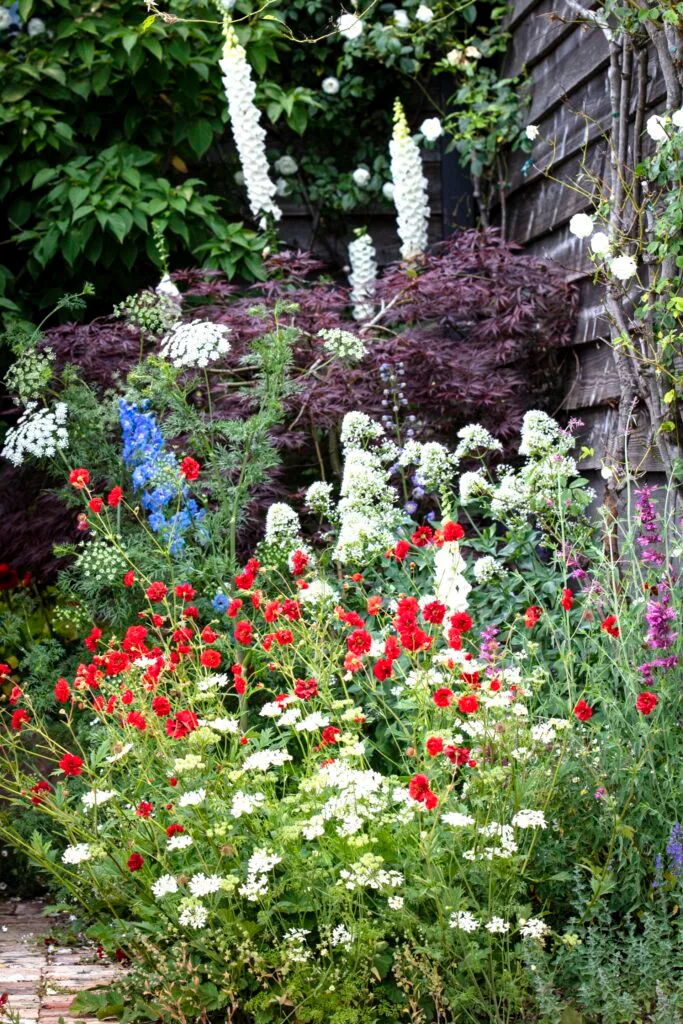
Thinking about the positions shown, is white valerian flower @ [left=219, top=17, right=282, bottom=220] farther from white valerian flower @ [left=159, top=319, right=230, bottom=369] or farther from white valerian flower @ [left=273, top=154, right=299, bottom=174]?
white valerian flower @ [left=159, top=319, right=230, bottom=369]

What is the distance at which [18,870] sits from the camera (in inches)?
131

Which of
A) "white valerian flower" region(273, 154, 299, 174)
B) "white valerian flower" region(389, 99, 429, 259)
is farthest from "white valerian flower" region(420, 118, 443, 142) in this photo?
"white valerian flower" region(273, 154, 299, 174)

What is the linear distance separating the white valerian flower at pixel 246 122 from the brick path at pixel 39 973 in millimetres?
3249

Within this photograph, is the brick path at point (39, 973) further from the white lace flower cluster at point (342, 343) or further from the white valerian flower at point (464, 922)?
the white lace flower cluster at point (342, 343)

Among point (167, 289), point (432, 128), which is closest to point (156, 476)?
point (167, 289)

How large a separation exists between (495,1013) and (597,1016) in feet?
0.71

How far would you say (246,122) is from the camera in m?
4.85

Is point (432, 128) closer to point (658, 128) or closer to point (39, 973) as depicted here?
point (658, 128)

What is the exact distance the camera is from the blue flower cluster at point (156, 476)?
3373 mm

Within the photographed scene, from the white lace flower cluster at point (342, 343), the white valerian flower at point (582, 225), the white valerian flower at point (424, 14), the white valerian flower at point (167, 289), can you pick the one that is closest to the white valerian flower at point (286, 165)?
the white valerian flower at point (424, 14)

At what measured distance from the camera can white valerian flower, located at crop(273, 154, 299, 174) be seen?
220 inches

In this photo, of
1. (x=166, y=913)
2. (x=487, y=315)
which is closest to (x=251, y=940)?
(x=166, y=913)

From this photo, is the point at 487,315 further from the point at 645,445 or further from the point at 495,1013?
the point at 495,1013

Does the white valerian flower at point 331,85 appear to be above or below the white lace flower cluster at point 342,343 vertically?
above
